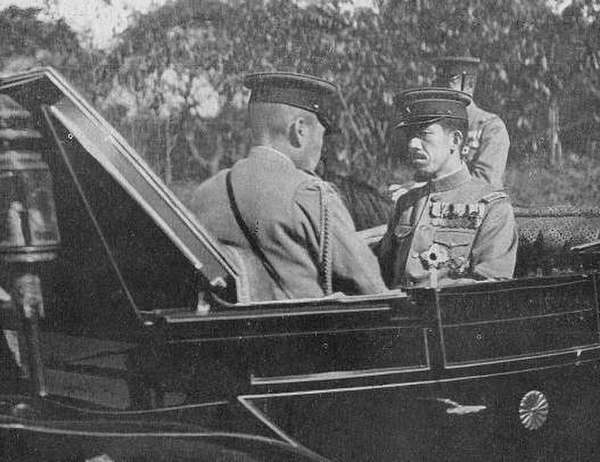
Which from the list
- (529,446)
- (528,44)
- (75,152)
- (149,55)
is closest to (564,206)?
(528,44)

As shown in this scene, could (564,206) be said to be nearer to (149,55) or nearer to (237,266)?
(237,266)

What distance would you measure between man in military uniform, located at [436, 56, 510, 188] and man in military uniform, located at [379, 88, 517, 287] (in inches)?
1.4

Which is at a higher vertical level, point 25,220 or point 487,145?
point 487,145

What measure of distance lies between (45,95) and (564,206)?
2.26m

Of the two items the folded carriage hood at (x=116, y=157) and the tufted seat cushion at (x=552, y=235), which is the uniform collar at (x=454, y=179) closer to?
the tufted seat cushion at (x=552, y=235)

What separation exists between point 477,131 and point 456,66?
0.28m

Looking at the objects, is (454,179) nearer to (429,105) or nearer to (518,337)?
(429,105)

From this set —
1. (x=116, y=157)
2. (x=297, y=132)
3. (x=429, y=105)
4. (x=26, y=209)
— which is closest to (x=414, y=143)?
(x=429, y=105)

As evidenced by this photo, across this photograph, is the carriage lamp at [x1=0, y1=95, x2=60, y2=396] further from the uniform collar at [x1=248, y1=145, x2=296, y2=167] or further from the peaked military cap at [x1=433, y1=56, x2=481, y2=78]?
the peaked military cap at [x1=433, y1=56, x2=481, y2=78]

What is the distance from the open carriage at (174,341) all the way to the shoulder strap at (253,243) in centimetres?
15

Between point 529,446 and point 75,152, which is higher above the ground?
point 75,152

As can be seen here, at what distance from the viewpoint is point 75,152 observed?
263cm

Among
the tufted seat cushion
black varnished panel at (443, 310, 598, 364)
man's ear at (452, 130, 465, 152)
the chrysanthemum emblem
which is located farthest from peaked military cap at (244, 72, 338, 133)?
the chrysanthemum emblem

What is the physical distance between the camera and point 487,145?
138 inches
